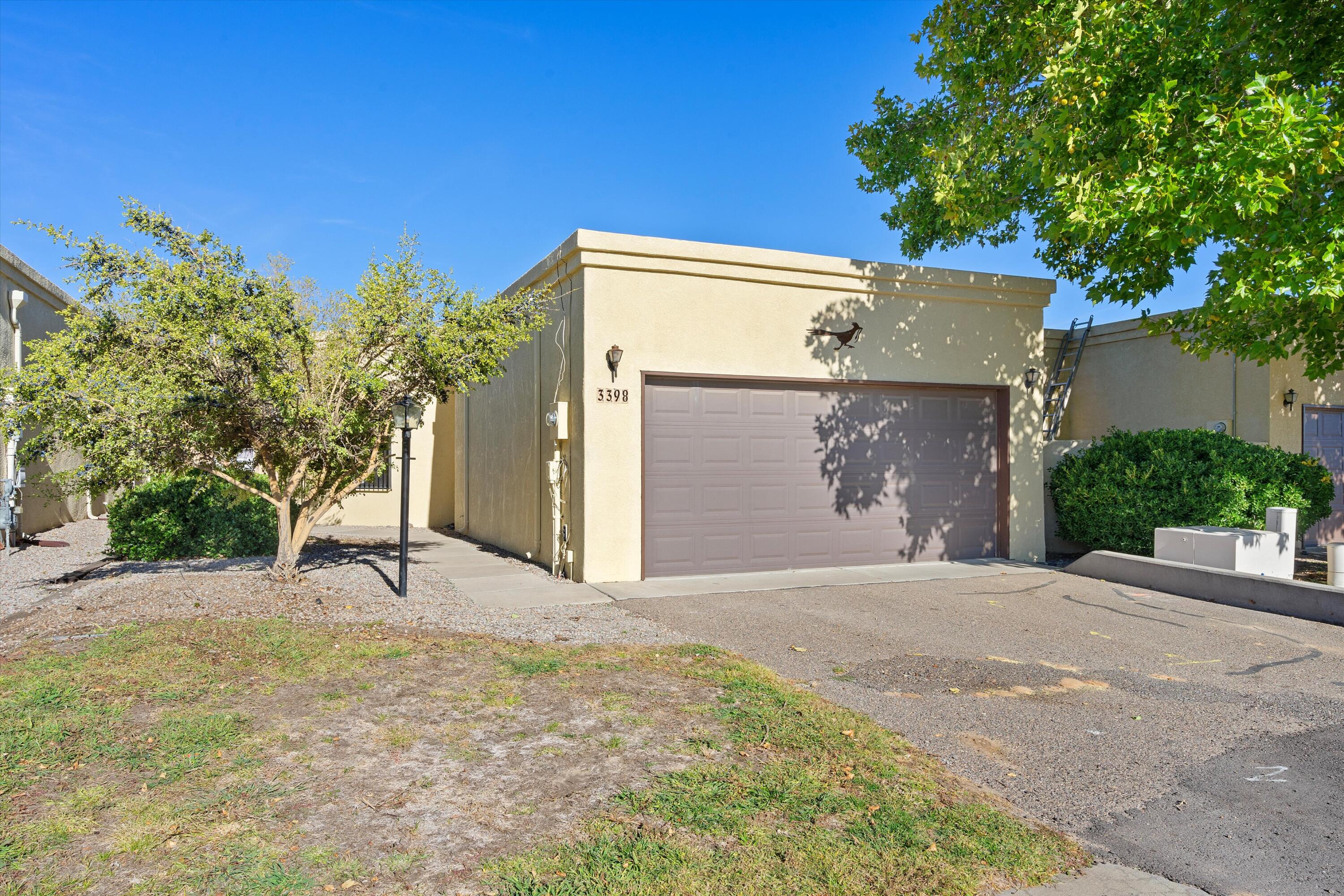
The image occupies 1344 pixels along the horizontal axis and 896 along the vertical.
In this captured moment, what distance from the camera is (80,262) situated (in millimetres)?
7223

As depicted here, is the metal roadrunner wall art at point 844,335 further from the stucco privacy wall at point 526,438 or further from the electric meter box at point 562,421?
the electric meter box at point 562,421

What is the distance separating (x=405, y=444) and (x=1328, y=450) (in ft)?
48.7

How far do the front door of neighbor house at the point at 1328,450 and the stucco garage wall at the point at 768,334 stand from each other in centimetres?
Result: 556

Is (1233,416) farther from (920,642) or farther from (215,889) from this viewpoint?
(215,889)

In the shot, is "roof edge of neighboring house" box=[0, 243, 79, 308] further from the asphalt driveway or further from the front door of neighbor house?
the front door of neighbor house

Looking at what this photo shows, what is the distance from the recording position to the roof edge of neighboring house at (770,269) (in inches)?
356

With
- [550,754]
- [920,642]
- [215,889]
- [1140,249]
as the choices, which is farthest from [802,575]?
[215,889]

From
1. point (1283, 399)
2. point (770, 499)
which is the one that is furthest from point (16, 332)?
point (1283, 399)

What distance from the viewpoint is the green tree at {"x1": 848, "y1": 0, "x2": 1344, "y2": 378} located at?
6723mm

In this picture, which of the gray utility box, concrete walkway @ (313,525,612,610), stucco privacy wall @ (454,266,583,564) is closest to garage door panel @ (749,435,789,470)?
stucco privacy wall @ (454,266,583,564)

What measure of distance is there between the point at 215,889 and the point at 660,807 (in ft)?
5.41

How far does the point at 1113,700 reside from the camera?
502cm

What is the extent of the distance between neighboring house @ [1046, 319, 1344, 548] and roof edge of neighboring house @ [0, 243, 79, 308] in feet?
52.3

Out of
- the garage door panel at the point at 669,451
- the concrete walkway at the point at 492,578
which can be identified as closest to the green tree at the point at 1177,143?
the garage door panel at the point at 669,451
